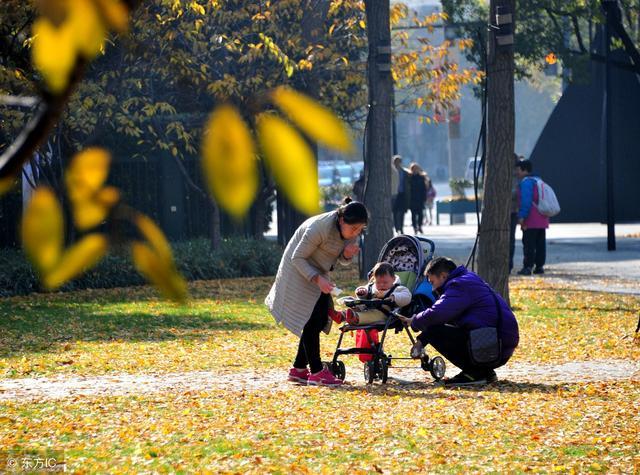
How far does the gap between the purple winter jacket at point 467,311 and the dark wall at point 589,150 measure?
28451mm

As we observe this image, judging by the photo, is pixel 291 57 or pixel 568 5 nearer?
pixel 291 57

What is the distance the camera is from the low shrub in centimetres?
1939

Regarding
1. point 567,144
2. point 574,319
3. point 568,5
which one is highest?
point 568,5

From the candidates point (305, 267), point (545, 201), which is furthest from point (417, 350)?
point (545, 201)

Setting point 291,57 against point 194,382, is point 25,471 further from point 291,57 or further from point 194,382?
point 291,57

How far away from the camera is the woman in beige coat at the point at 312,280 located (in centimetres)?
995

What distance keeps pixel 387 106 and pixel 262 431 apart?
13390mm

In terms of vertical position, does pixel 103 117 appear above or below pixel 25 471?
above

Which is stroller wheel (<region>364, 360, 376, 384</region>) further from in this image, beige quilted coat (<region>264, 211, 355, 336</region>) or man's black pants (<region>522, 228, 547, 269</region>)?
man's black pants (<region>522, 228, 547, 269</region>)

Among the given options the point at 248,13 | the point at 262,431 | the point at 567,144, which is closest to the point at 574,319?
the point at 262,431

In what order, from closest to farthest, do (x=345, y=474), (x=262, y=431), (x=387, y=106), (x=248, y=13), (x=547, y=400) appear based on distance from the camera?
1. (x=345, y=474)
2. (x=262, y=431)
3. (x=547, y=400)
4. (x=387, y=106)
5. (x=248, y=13)

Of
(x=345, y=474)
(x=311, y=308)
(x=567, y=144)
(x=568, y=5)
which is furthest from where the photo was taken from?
(x=567, y=144)

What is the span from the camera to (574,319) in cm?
1517

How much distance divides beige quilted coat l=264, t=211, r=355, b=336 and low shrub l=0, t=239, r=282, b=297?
858 cm
